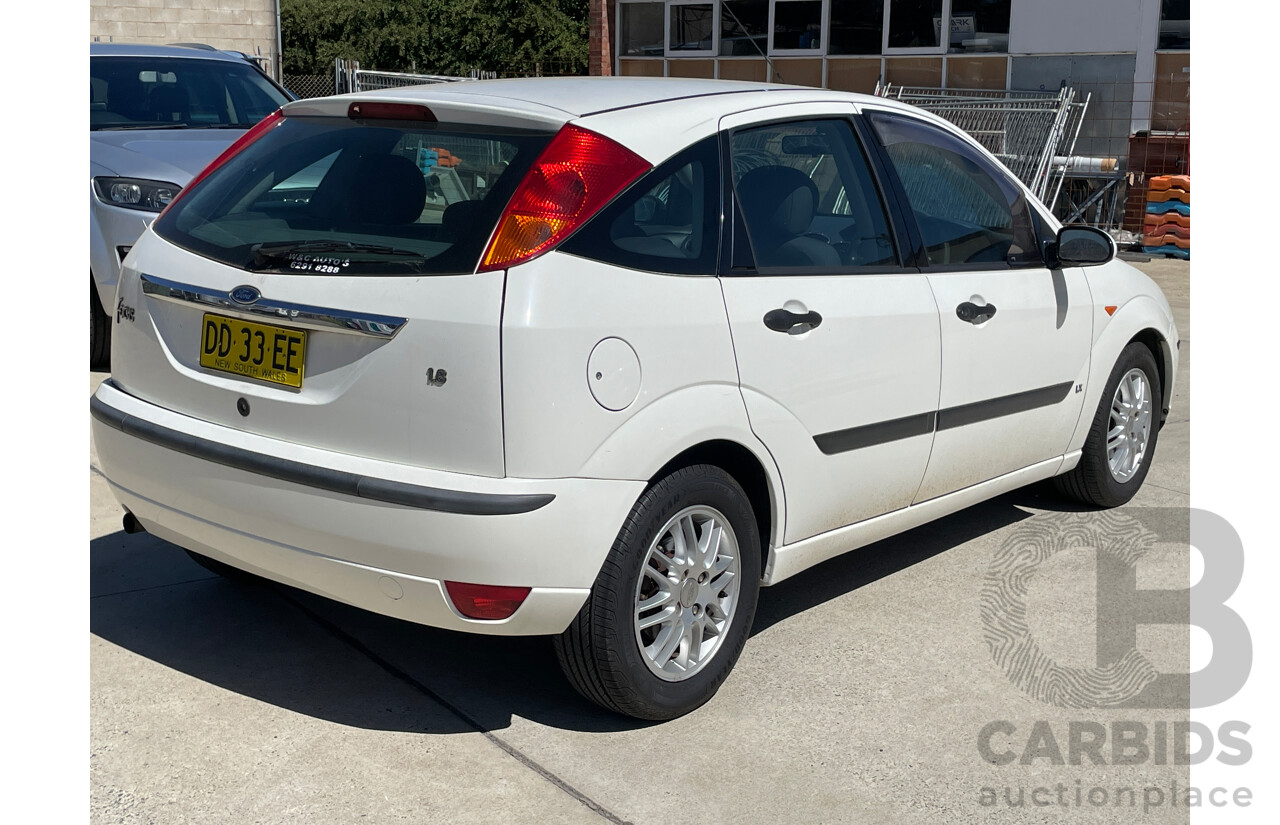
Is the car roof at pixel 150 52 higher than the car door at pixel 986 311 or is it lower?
higher

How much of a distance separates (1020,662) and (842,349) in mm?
1152

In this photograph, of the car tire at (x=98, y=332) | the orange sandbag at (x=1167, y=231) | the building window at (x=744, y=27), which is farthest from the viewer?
the building window at (x=744, y=27)

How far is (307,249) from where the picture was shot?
11.0ft

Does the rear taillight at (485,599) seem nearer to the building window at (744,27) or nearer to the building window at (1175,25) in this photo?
the building window at (1175,25)

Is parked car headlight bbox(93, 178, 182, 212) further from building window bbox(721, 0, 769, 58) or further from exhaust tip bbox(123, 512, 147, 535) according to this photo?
building window bbox(721, 0, 769, 58)

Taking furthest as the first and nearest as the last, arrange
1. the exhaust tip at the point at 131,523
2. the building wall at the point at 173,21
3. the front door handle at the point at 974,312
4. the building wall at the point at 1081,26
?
the building wall at the point at 173,21, the building wall at the point at 1081,26, the front door handle at the point at 974,312, the exhaust tip at the point at 131,523

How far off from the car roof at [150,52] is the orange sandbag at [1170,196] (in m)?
10.6

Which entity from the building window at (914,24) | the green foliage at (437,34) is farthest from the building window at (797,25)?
the green foliage at (437,34)

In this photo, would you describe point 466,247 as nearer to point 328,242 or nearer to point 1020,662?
point 328,242

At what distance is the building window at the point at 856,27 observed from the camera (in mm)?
18516

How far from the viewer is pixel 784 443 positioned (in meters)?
3.69

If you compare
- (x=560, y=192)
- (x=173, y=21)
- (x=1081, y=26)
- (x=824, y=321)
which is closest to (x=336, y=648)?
(x=560, y=192)

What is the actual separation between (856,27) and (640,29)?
3.74 meters

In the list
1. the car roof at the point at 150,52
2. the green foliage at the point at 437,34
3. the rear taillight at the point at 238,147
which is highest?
the green foliage at the point at 437,34
